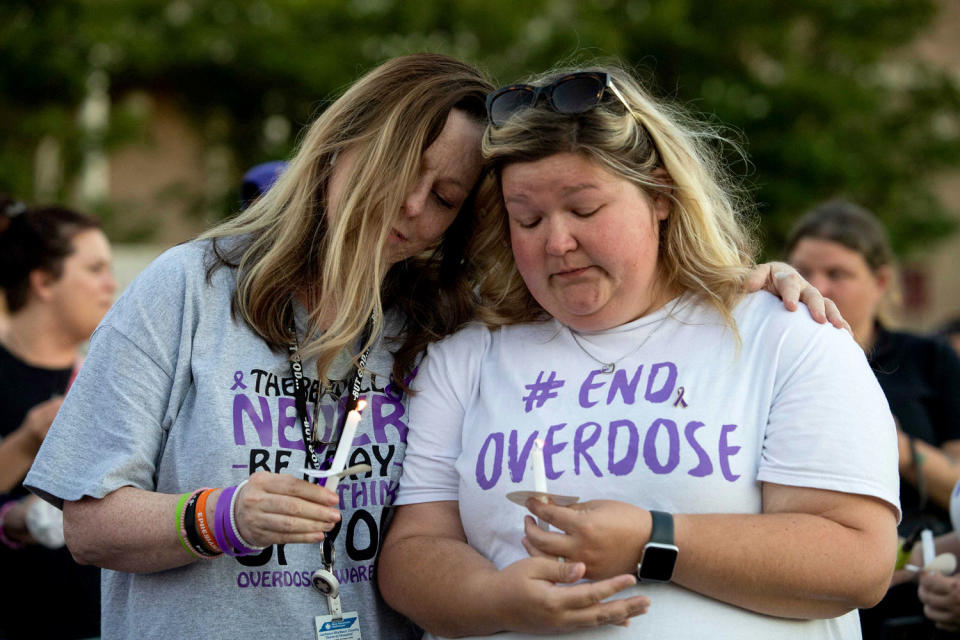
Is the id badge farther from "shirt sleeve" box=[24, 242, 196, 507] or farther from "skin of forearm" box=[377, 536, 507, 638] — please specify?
"shirt sleeve" box=[24, 242, 196, 507]

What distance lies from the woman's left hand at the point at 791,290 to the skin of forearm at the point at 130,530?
1.32 metres

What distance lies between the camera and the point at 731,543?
1987 mm

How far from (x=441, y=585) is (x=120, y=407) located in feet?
2.62

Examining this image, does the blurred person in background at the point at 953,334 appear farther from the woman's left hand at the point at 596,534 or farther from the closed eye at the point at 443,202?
the woman's left hand at the point at 596,534

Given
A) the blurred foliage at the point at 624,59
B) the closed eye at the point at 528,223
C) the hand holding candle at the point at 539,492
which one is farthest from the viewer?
the blurred foliage at the point at 624,59

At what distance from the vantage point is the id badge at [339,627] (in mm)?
2260

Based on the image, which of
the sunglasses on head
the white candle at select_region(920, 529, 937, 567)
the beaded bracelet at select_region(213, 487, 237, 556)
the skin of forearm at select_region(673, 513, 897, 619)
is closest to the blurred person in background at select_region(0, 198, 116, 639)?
the beaded bracelet at select_region(213, 487, 237, 556)

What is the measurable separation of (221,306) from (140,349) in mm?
226

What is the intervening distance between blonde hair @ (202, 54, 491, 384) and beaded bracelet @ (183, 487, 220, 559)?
1.48ft

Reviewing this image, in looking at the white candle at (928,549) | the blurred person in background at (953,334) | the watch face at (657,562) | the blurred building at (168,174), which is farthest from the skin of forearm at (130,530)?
the blurred building at (168,174)

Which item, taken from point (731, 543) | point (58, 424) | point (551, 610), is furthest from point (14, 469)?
point (731, 543)

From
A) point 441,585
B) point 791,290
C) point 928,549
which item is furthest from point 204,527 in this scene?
point 928,549

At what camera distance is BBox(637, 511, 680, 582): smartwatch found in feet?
6.43

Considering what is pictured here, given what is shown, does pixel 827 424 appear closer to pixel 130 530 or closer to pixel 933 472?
pixel 130 530
